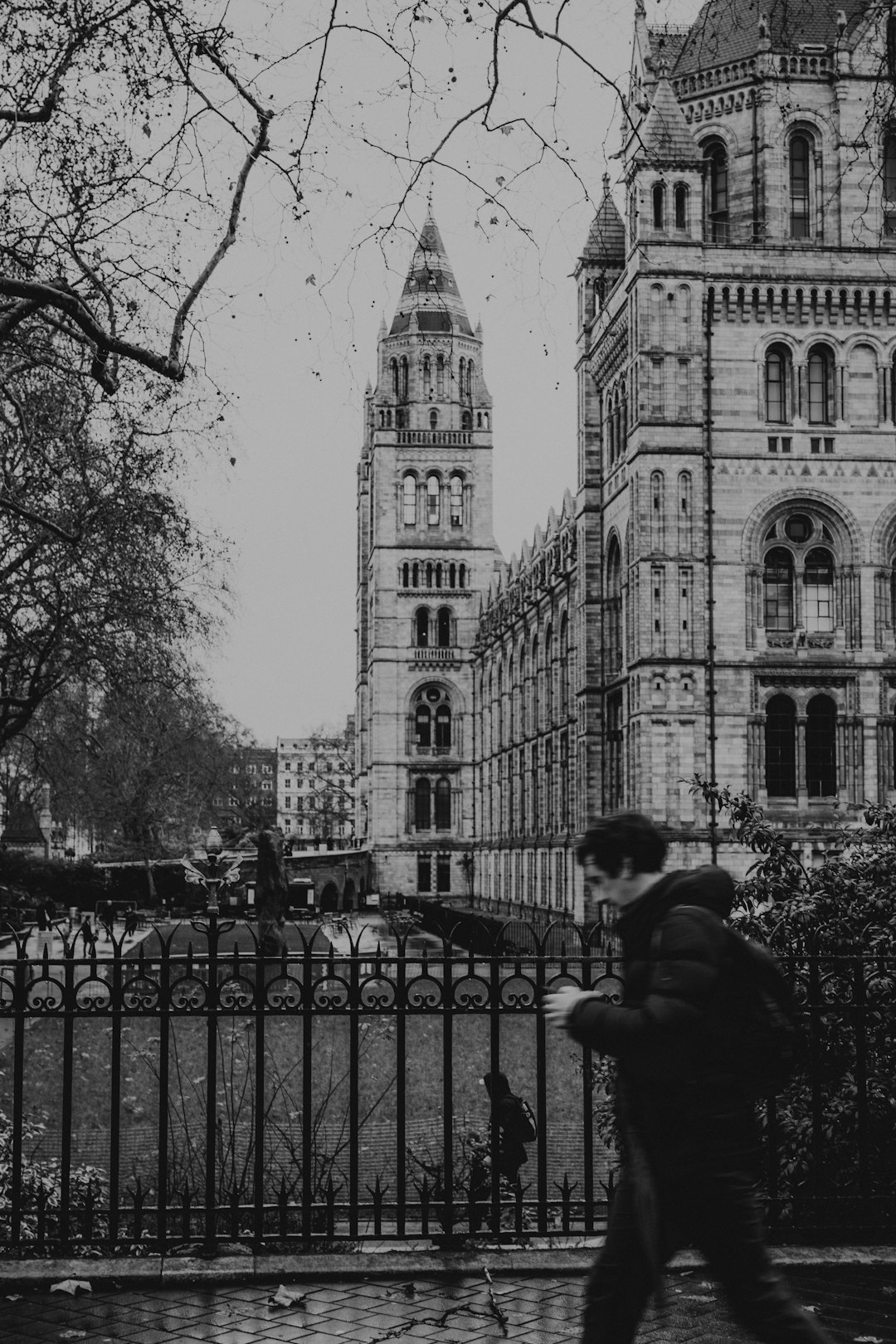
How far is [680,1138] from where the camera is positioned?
12.2 ft

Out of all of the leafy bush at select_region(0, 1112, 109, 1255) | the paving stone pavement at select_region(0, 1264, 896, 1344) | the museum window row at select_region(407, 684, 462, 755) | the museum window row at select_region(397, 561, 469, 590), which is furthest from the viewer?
the museum window row at select_region(397, 561, 469, 590)

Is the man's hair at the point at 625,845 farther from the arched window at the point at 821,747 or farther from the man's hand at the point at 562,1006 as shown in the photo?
the arched window at the point at 821,747

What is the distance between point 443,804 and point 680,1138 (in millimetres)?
74236

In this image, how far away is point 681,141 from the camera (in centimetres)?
3478

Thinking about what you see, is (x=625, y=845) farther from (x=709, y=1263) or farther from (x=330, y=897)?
(x=330, y=897)

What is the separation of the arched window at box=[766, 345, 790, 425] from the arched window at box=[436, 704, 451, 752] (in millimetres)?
44824

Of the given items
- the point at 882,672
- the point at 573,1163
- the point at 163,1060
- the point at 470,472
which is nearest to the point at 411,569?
the point at 470,472

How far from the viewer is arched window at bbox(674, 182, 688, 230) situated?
34.9 metres

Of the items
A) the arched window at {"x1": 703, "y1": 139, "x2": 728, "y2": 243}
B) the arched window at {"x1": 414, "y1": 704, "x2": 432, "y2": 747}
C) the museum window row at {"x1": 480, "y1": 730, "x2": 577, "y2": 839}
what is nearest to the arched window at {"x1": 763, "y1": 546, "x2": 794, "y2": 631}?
the arched window at {"x1": 703, "y1": 139, "x2": 728, "y2": 243}

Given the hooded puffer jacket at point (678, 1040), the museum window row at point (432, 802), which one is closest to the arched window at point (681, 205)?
the hooded puffer jacket at point (678, 1040)

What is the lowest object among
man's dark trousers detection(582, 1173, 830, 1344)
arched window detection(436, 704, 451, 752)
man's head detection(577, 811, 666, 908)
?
man's dark trousers detection(582, 1173, 830, 1344)

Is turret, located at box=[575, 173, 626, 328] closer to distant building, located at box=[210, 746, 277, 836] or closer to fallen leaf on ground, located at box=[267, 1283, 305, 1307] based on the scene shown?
distant building, located at box=[210, 746, 277, 836]

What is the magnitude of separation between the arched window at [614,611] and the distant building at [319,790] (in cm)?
5192

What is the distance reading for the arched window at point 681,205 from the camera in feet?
115
